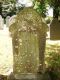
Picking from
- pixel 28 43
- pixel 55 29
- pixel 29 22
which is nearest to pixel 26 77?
pixel 28 43

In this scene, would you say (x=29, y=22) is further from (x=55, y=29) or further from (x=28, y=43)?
(x=55, y=29)

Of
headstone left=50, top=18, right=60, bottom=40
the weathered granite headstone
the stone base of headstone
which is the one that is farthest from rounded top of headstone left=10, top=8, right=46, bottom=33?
headstone left=50, top=18, right=60, bottom=40

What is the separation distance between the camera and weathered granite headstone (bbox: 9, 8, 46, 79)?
564 centimetres

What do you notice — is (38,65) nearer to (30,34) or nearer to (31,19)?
(30,34)

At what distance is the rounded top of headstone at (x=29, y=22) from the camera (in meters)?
5.61

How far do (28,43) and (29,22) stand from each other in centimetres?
54

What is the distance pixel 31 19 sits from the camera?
5.64m

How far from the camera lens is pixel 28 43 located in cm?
582

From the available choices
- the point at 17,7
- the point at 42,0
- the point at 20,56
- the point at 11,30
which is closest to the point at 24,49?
the point at 20,56

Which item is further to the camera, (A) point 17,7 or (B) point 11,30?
(A) point 17,7

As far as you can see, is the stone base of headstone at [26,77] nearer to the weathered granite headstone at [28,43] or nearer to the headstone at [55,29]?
the weathered granite headstone at [28,43]

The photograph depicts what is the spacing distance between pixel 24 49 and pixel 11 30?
0.61 metres

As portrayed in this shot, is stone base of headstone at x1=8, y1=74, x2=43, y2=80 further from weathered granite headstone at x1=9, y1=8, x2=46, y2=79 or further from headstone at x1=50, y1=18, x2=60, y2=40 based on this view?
headstone at x1=50, y1=18, x2=60, y2=40

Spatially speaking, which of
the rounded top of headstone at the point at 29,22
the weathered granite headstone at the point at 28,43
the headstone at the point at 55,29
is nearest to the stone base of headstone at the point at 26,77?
the weathered granite headstone at the point at 28,43
